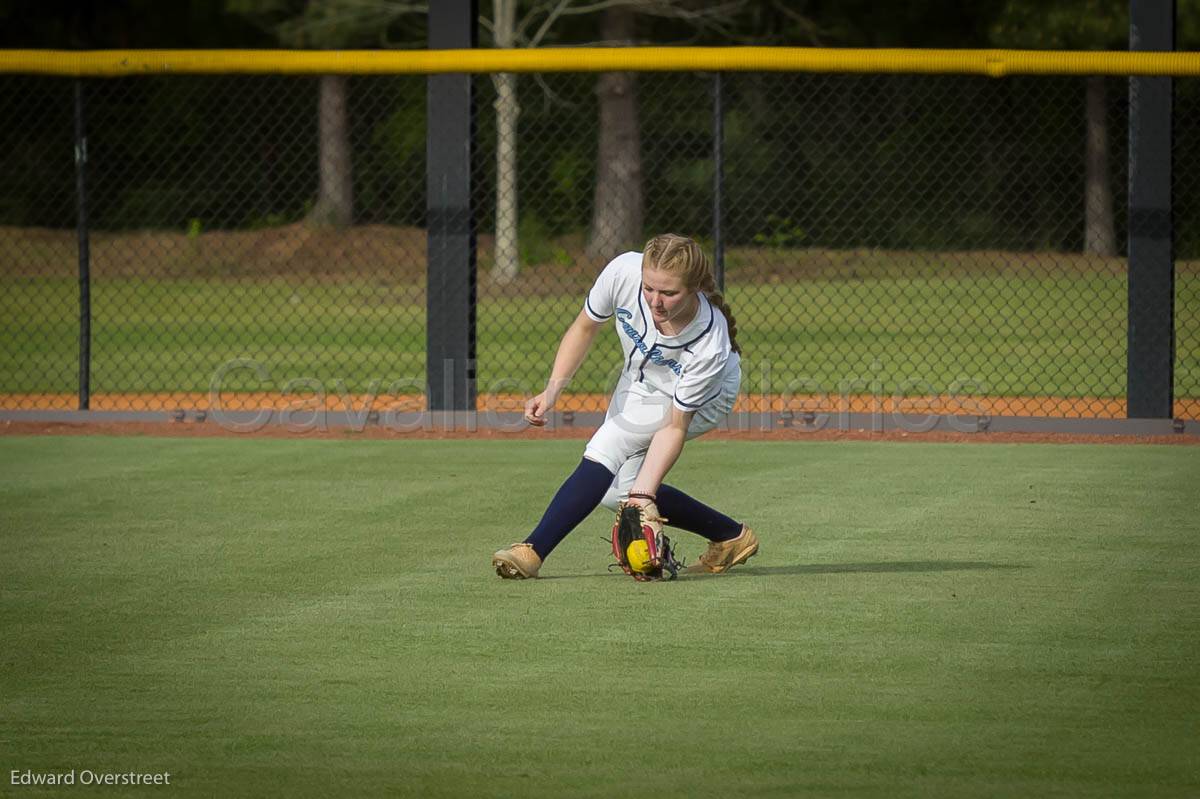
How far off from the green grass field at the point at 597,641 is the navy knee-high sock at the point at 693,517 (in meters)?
0.17

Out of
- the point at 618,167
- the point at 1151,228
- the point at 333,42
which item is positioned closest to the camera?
the point at 1151,228

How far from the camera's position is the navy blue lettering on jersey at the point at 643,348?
614cm

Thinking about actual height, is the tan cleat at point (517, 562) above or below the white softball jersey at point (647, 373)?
below

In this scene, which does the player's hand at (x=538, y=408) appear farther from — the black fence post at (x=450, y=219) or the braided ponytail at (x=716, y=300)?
the black fence post at (x=450, y=219)

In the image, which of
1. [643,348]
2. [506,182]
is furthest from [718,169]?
[506,182]

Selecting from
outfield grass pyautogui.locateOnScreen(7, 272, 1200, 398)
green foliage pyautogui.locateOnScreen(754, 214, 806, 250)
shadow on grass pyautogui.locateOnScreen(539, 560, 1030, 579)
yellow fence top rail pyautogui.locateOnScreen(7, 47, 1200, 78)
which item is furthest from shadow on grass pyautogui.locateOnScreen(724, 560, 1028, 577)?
green foliage pyautogui.locateOnScreen(754, 214, 806, 250)

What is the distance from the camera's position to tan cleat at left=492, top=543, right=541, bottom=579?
20.4 ft

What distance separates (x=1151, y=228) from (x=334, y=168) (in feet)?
74.3

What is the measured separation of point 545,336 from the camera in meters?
17.9

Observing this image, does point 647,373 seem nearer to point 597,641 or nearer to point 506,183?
point 597,641

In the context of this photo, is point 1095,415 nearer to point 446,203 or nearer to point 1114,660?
point 446,203

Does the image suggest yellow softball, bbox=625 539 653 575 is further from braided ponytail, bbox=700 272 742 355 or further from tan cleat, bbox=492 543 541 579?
braided ponytail, bbox=700 272 742 355

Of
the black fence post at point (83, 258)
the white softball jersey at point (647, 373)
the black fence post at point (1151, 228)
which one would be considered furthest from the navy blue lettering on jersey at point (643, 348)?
the black fence post at point (83, 258)

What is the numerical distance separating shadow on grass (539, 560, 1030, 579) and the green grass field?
0.02 m
